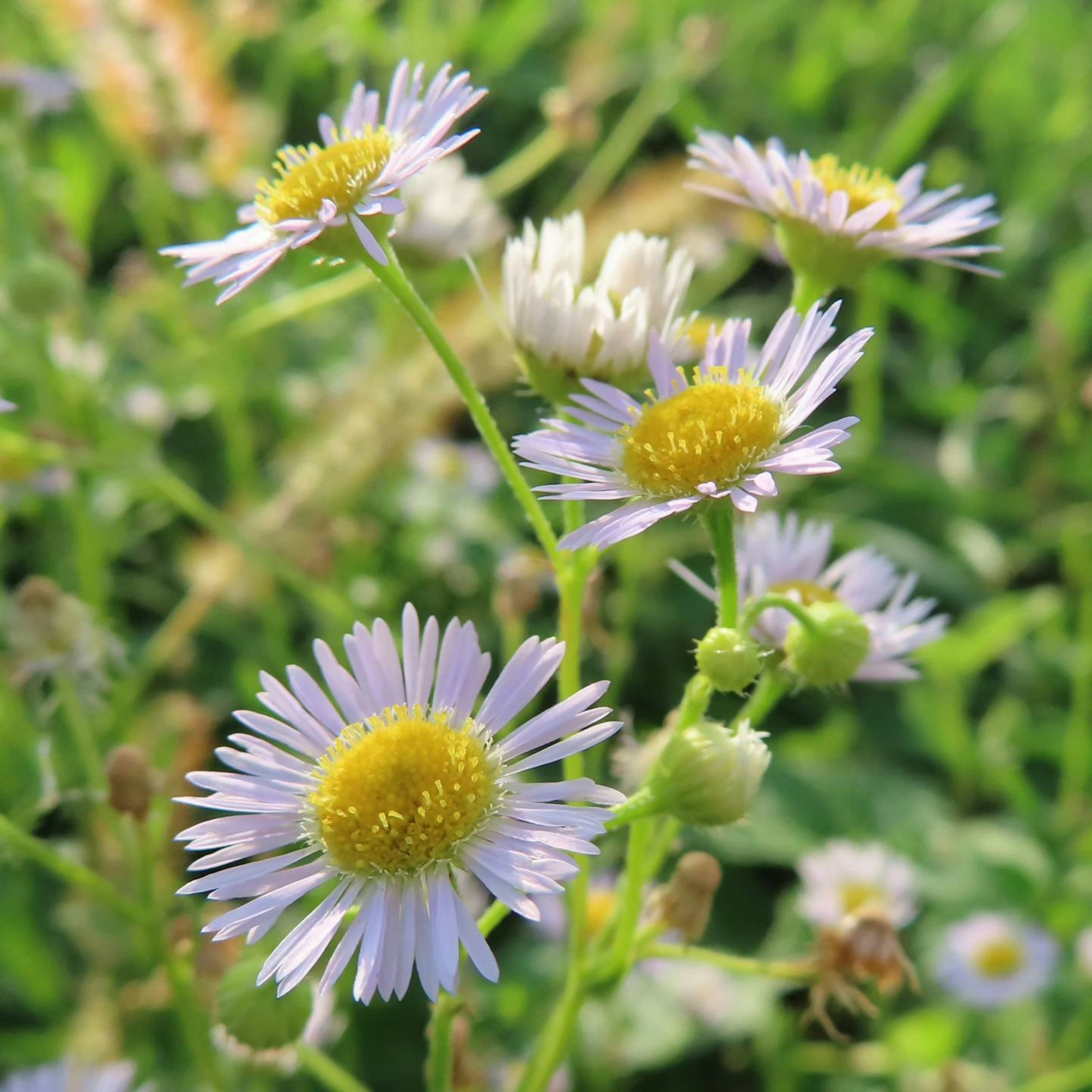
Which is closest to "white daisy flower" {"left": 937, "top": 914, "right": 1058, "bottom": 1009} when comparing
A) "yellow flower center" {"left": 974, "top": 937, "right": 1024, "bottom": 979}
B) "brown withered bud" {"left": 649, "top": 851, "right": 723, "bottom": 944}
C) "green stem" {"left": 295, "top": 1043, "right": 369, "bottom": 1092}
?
"yellow flower center" {"left": 974, "top": 937, "right": 1024, "bottom": 979}

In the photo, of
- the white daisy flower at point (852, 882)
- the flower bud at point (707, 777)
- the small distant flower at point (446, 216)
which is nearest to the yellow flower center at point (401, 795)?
the flower bud at point (707, 777)

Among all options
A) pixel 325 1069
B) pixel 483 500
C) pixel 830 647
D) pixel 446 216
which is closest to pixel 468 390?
pixel 830 647

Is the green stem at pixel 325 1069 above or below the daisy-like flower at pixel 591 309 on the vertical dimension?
below

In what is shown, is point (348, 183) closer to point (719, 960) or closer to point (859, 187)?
point (859, 187)

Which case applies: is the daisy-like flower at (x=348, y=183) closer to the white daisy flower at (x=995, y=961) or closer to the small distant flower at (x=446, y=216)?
the small distant flower at (x=446, y=216)

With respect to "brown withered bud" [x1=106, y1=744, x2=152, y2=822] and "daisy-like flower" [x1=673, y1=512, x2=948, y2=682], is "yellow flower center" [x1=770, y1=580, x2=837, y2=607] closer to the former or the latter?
"daisy-like flower" [x1=673, y1=512, x2=948, y2=682]

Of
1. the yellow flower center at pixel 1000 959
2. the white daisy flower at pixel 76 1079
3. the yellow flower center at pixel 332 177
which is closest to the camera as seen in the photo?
the yellow flower center at pixel 332 177

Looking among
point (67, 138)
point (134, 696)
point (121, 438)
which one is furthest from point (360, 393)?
point (67, 138)
